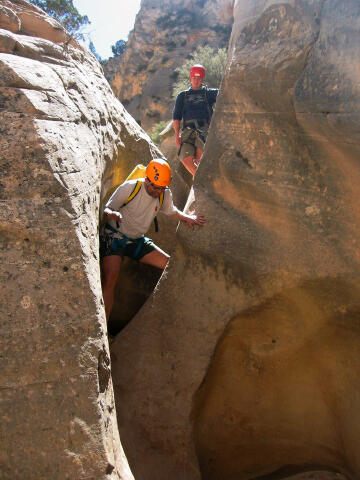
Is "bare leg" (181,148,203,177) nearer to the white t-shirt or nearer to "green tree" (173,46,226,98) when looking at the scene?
the white t-shirt

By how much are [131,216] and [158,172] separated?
1.57 ft

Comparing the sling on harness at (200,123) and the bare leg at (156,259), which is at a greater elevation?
the sling on harness at (200,123)

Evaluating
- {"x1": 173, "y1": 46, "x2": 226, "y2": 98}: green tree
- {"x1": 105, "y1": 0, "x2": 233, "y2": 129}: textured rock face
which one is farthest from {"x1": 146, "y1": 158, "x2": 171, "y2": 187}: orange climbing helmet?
{"x1": 105, "y1": 0, "x2": 233, "y2": 129}: textured rock face

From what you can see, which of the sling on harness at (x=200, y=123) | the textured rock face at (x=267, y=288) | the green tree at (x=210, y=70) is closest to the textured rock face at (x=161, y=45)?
the green tree at (x=210, y=70)

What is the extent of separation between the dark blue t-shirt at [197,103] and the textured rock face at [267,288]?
5.21ft

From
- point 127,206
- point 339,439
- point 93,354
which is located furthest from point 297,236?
point 93,354

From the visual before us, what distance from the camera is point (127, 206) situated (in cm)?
381

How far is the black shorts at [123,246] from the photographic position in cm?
382

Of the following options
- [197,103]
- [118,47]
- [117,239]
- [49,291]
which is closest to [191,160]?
[197,103]

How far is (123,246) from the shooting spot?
12.7 feet

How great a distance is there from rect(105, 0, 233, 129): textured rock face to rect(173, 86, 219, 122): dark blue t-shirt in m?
17.2

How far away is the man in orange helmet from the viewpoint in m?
3.69

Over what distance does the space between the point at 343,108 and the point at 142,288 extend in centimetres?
250

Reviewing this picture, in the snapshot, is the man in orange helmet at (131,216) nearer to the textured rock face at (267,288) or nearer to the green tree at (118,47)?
the textured rock face at (267,288)
